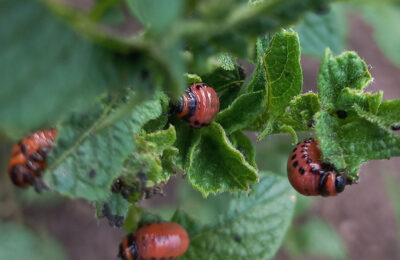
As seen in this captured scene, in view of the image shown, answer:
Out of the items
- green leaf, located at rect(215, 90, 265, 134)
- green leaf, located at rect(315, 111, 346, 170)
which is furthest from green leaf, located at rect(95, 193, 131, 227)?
green leaf, located at rect(315, 111, 346, 170)

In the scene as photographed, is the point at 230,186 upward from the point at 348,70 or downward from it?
downward

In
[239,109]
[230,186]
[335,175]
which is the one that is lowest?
[335,175]

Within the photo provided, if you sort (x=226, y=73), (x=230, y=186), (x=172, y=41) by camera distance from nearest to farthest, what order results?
(x=172, y=41)
(x=230, y=186)
(x=226, y=73)

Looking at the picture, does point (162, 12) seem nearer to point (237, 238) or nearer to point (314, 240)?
point (237, 238)

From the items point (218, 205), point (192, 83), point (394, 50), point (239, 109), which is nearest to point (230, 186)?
point (239, 109)

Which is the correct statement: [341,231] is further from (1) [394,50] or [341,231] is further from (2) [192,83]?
(2) [192,83]

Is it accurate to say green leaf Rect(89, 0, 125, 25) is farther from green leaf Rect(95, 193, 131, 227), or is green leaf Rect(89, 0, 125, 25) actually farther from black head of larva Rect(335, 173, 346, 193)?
black head of larva Rect(335, 173, 346, 193)

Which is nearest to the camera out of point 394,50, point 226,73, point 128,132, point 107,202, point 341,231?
point 128,132
